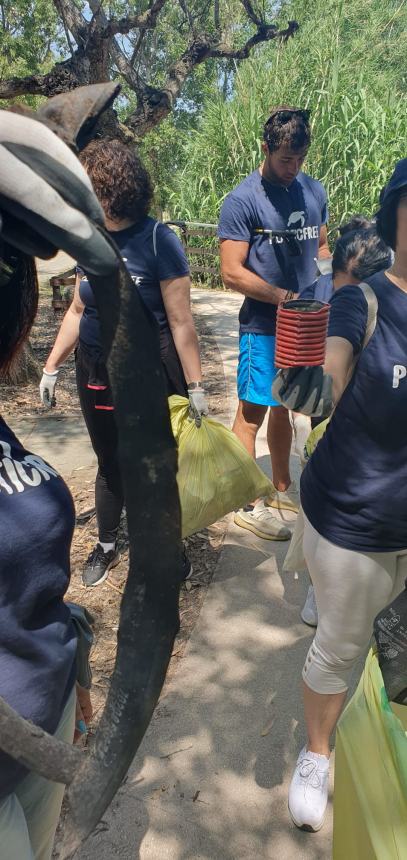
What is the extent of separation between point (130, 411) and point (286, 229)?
3.08 m

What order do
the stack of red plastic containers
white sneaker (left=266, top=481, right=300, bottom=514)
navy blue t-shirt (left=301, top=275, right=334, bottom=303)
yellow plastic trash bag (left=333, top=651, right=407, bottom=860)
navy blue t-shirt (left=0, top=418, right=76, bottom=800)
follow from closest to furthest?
navy blue t-shirt (left=0, top=418, right=76, bottom=800)
yellow plastic trash bag (left=333, top=651, right=407, bottom=860)
the stack of red plastic containers
navy blue t-shirt (left=301, top=275, right=334, bottom=303)
white sneaker (left=266, top=481, right=300, bottom=514)

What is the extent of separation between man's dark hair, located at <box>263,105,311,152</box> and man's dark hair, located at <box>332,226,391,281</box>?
72 cm

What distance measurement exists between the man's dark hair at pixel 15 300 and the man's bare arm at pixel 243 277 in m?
2.53

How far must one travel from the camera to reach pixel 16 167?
67 centimetres

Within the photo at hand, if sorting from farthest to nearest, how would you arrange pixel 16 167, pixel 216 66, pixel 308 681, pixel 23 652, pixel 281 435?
pixel 216 66 → pixel 281 435 → pixel 308 681 → pixel 23 652 → pixel 16 167

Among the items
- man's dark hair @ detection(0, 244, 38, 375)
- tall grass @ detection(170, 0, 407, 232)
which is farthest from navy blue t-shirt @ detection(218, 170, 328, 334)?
tall grass @ detection(170, 0, 407, 232)

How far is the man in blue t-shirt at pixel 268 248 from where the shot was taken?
3.45 meters

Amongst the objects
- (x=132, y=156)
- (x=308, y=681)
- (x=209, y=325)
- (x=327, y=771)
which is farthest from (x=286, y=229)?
Result: (x=209, y=325)

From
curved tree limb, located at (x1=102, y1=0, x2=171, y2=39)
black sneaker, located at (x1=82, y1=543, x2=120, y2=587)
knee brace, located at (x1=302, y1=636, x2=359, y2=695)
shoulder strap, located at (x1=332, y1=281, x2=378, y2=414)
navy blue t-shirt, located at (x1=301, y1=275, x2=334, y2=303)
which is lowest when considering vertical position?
black sneaker, located at (x1=82, y1=543, x2=120, y2=587)

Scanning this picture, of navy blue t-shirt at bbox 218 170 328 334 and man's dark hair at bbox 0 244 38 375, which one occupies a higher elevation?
man's dark hair at bbox 0 244 38 375

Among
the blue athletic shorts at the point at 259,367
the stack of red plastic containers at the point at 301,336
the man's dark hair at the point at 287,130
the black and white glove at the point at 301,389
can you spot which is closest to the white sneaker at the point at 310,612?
the blue athletic shorts at the point at 259,367

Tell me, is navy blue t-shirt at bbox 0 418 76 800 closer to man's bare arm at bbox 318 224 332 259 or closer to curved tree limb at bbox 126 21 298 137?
Answer: man's bare arm at bbox 318 224 332 259

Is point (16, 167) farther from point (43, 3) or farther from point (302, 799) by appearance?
point (43, 3)

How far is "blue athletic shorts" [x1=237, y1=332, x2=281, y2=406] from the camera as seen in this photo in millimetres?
3699
